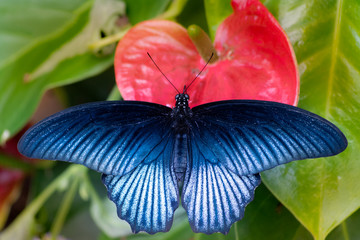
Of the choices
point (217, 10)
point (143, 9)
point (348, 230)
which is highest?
point (143, 9)

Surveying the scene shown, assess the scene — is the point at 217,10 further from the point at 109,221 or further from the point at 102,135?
the point at 109,221

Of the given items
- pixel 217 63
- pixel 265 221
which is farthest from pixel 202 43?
pixel 265 221

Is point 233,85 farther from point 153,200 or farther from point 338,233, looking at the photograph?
point 338,233

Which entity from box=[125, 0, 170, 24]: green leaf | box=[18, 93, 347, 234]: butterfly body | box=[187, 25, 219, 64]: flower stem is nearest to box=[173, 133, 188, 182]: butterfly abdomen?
box=[18, 93, 347, 234]: butterfly body

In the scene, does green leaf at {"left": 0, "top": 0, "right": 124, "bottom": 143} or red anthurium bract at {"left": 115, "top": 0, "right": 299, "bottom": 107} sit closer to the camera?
red anthurium bract at {"left": 115, "top": 0, "right": 299, "bottom": 107}

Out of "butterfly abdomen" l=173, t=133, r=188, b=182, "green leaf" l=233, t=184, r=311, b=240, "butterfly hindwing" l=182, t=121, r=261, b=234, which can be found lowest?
"green leaf" l=233, t=184, r=311, b=240

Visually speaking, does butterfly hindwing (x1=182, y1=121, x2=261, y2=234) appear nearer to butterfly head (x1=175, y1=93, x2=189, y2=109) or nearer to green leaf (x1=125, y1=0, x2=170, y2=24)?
butterfly head (x1=175, y1=93, x2=189, y2=109)

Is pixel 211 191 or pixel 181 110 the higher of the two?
pixel 181 110
